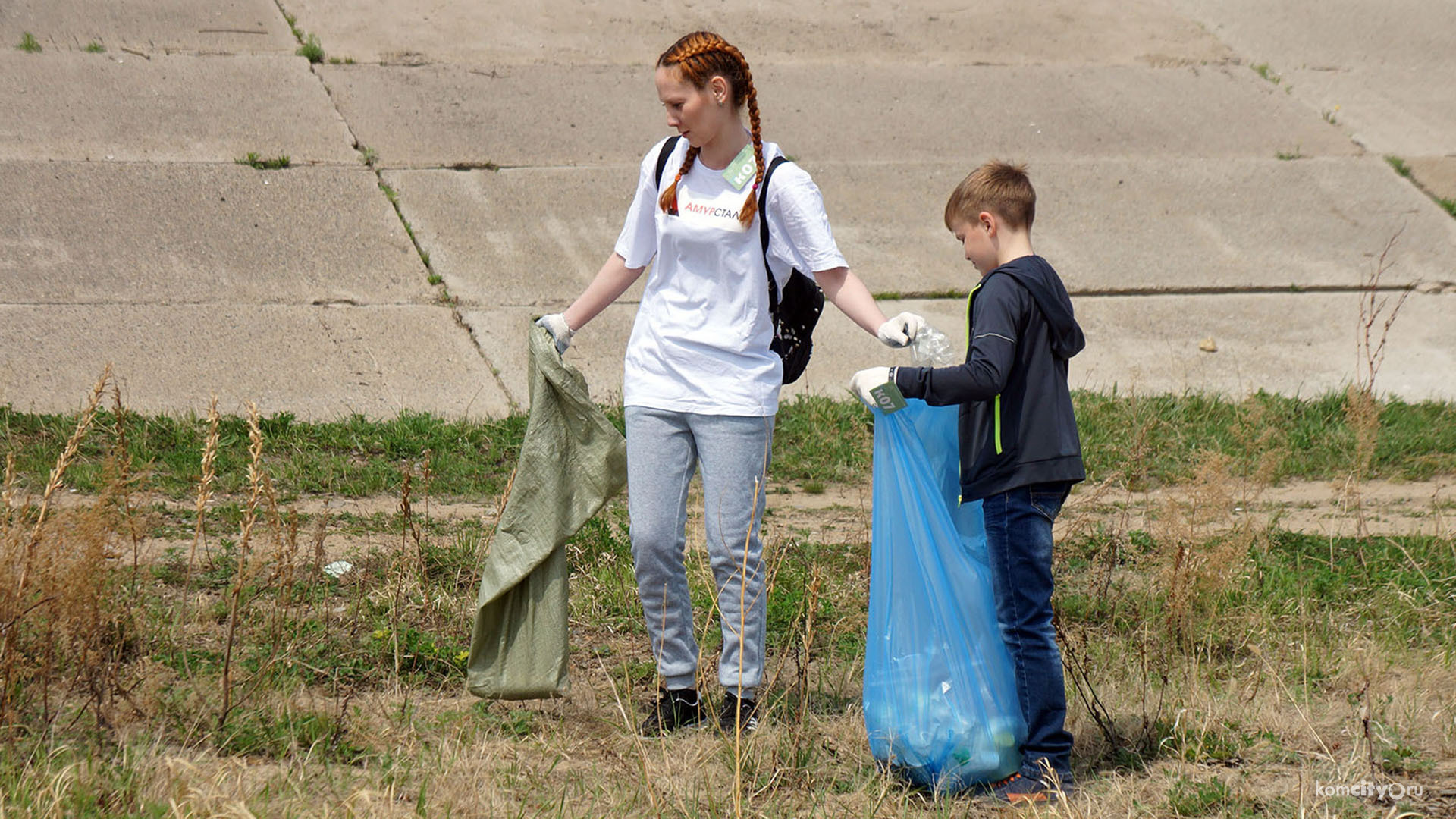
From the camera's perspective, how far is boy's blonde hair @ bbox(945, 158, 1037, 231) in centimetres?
311

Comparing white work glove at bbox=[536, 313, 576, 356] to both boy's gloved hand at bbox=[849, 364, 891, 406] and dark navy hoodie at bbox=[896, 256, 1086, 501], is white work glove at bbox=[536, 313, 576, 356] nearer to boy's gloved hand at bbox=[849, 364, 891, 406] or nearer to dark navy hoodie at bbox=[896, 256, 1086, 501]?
boy's gloved hand at bbox=[849, 364, 891, 406]

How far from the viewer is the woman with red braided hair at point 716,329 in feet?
10.6

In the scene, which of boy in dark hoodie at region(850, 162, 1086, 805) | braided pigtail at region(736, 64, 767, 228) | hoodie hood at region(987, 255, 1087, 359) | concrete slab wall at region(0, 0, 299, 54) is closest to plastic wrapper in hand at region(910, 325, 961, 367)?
boy in dark hoodie at region(850, 162, 1086, 805)

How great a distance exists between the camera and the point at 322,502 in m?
5.07

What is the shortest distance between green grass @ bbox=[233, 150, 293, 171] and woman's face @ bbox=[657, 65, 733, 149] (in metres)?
5.08

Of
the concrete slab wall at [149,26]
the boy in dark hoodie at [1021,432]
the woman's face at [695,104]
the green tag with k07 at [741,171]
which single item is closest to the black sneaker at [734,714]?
the boy in dark hoodie at [1021,432]

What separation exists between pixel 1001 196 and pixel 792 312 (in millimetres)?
614

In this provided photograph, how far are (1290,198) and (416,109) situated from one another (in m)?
5.70

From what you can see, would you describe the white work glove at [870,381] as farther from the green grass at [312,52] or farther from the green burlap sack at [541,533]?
the green grass at [312,52]

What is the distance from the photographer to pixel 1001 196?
10.2 feet

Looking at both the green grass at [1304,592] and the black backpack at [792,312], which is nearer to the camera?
the black backpack at [792,312]

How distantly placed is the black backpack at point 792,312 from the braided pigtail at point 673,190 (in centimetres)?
5

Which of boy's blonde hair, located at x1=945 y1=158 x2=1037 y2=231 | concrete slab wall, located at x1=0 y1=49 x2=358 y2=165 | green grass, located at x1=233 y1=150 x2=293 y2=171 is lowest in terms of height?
boy's blonde hair, located at x1=945 y1=158 x2=1037 y2=231

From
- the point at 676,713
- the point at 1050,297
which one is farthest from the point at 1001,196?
the point at 676,713
